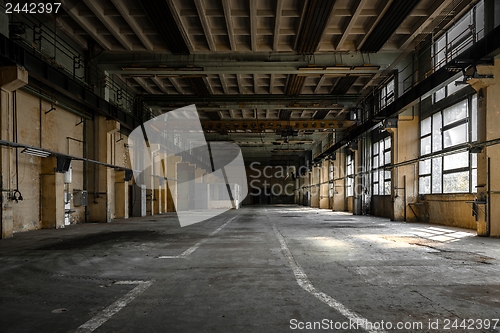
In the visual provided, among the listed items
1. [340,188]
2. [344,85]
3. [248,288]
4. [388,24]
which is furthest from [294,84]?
[248,288]

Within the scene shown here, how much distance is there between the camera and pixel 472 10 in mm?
11586

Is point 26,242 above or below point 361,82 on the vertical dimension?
below

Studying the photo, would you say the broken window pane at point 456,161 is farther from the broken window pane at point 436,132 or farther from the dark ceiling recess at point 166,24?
the dark ceiling recess at point 166,24

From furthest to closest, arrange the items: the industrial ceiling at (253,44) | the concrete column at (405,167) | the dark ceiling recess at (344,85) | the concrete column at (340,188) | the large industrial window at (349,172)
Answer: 1. the concrete column at (340,188)
2. the large industrial window at (349,172)
3. the dark ceiling recess at (344,85)
4. the concrete column at (405,167)
5. the industrial ceiling at (253,44)

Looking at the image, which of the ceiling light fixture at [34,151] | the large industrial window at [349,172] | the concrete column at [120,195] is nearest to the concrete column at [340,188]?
the large industrial window at [349,172]

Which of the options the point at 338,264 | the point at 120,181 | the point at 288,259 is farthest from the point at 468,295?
the point at 120,181

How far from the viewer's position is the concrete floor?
333 centimetres

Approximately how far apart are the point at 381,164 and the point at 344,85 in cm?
524

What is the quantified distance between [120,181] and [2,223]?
29.0 ft

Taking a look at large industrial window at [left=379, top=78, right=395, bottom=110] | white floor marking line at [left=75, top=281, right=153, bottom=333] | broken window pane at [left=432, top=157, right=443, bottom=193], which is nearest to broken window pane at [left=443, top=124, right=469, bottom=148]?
broken window pane at [left=432, top=157, right=443, bottom=193]

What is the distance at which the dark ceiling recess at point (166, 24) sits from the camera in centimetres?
1066

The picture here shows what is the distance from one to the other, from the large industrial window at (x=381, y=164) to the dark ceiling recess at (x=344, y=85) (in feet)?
11.9

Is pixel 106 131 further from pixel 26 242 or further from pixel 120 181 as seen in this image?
pixel 26 242

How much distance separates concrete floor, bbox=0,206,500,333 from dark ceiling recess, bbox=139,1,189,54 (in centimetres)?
727
